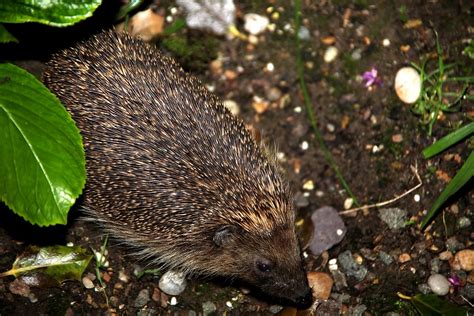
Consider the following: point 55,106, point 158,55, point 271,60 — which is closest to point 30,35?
point 158,55

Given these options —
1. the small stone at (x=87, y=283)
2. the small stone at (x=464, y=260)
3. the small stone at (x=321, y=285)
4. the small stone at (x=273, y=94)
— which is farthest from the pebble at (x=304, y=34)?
the small stone at (x=87, y=283)

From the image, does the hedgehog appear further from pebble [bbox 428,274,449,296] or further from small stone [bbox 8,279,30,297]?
pebble [bbox 428,274,449,296]

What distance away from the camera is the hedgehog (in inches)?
160

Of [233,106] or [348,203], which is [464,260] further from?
[233,106]

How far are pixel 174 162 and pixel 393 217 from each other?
5.14ft

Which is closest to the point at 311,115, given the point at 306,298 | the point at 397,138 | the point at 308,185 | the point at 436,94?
the point at 308,185

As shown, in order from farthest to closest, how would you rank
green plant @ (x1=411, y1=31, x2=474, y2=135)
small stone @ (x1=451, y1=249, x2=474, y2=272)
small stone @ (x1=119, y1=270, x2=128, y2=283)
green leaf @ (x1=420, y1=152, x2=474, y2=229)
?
green plant @ (x1=411, y1=31, x2=474, y2=135) < small stone @ (x1=451, y1=249, x2=474, y2=272) < small stone @ (x1=119, y1=270, x2=128, y2=283) < green leaf @ (x1=420, y1=152, x2=474, y2=229)

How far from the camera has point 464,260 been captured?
4.52m

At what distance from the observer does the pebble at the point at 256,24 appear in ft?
16.5

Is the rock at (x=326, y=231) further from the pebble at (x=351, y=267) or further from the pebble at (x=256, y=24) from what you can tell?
the pebble at (x=256, y=24)

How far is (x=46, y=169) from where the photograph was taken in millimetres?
3328

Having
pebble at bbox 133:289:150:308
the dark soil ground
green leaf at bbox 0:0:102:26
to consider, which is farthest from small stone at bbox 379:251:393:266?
green leaf at bbox 0:0:102:26

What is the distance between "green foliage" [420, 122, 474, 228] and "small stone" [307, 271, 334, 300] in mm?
725

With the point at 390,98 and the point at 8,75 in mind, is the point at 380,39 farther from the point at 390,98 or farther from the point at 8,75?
the point at 8,75
